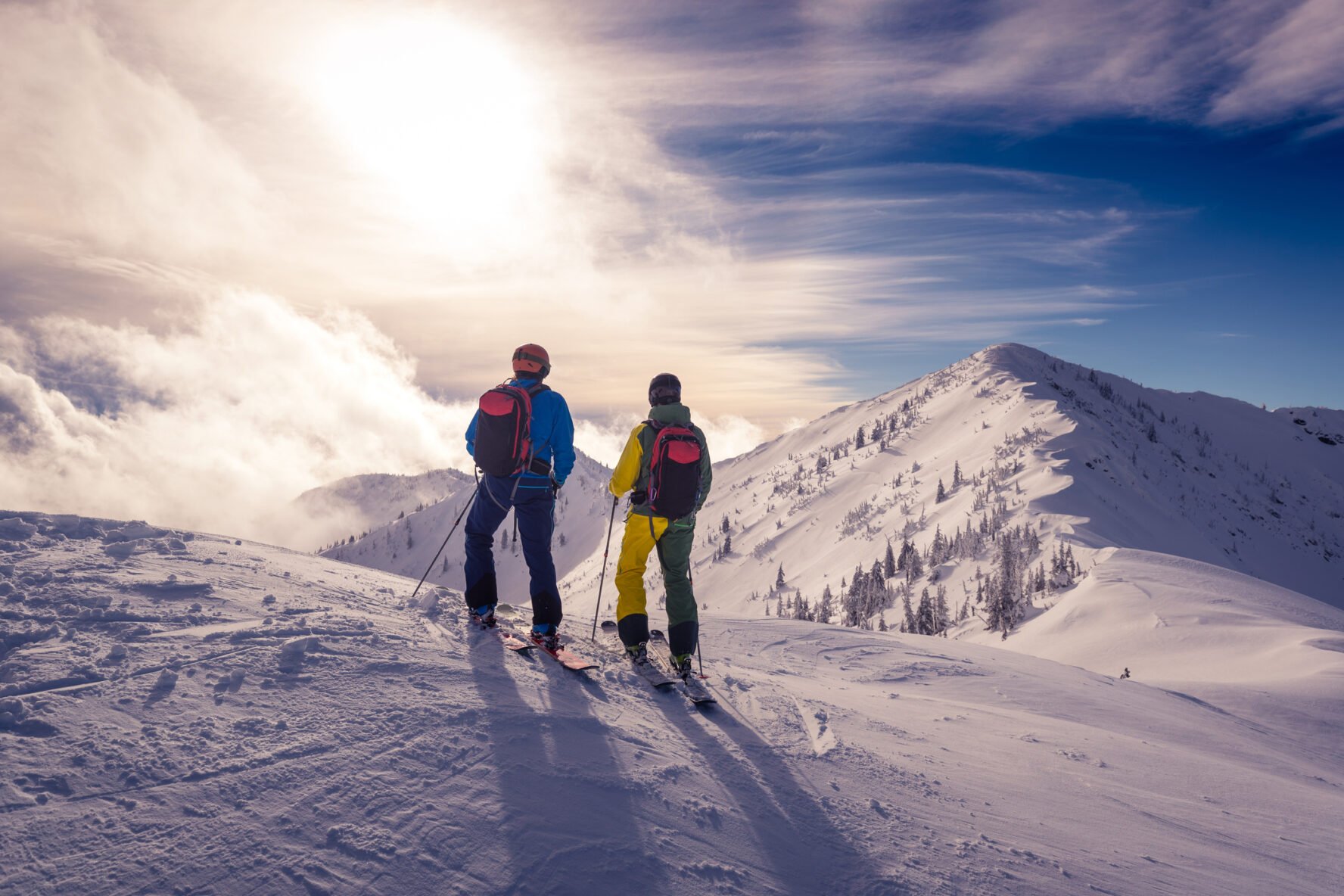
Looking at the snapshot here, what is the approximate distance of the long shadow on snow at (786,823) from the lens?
3.24 m

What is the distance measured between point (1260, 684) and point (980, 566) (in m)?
17.9

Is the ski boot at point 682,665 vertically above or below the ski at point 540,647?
below

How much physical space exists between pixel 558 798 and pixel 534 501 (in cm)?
361

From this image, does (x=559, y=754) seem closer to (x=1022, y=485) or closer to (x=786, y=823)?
(x=786, y=823)

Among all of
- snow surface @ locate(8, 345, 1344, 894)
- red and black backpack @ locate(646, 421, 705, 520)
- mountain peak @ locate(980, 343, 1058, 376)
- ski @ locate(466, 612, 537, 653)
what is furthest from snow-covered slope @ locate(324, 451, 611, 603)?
red and black backpack @ locate(646, 421, 705, 520)

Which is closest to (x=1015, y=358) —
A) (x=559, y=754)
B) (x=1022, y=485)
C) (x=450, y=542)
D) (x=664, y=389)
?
(x=1022, y=485)

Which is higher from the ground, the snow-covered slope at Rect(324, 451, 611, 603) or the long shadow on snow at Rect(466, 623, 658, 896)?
the long shadow on snow at Rect(466, 623, 658, 896)

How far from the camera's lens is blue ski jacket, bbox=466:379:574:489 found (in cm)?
664

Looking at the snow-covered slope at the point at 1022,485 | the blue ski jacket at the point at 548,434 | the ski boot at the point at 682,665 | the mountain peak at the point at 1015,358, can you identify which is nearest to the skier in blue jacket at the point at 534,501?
the blue ski jacket at the point at 548,434

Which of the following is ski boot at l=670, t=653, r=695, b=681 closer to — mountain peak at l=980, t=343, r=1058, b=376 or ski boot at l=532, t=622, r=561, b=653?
ski boot at l=532, t=622, r=561, b=653

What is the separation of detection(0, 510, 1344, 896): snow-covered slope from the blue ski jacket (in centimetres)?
167

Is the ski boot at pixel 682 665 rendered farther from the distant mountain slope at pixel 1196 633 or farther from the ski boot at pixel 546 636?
the distant mountain slope at pixel 1196 633

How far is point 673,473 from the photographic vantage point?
6.46 meters

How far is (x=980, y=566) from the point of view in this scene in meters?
28.3
